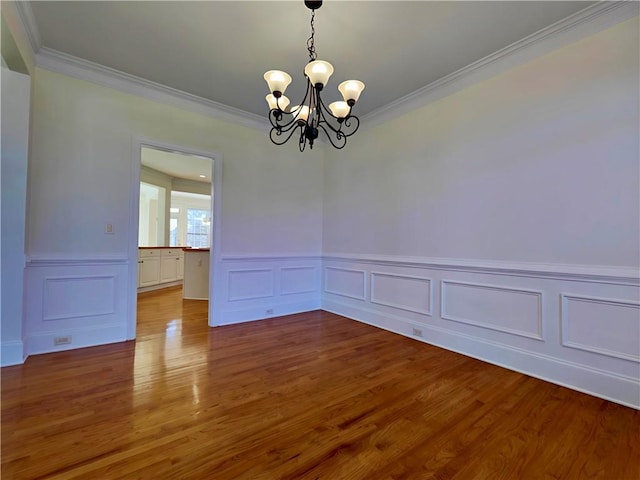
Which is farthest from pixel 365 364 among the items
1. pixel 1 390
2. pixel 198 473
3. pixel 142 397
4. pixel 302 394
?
pixel 1 390

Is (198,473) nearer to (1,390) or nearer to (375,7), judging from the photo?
(1,390)

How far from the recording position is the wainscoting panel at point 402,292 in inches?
131

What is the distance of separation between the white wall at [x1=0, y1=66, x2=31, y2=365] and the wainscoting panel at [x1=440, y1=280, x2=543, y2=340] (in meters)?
4.06

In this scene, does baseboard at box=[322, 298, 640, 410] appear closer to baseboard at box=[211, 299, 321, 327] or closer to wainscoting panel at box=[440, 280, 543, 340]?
wainscoting panel at box=[440, 280, 543, 340]

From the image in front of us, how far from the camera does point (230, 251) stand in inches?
155

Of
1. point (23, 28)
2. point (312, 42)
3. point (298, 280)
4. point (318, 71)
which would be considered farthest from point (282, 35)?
point (298, 280)

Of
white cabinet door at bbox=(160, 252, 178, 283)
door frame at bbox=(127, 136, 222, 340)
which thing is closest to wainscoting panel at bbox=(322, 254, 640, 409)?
door frame at bbox=(127, 136, 222, 340)

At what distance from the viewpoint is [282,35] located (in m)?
2.46

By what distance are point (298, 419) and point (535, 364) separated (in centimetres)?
208

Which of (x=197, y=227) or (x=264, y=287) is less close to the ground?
(x=197, y=227)

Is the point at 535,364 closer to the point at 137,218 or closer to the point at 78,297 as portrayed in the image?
the point at 137,218

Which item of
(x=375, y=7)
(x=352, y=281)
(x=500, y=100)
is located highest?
(x=375, y=7)

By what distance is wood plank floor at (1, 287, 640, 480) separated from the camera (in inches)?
56.7

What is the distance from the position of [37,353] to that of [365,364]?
10.4ft
